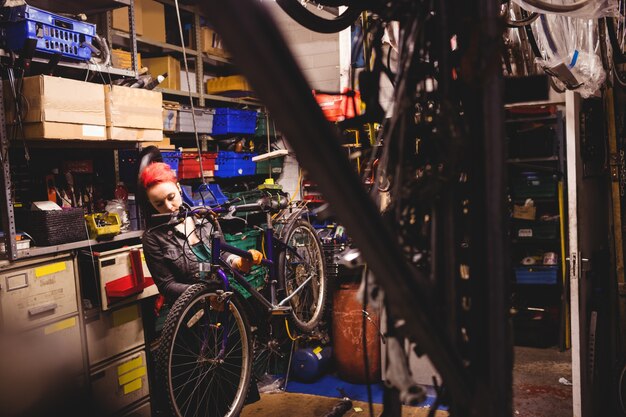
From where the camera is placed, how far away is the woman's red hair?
3432mm

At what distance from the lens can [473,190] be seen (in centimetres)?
105

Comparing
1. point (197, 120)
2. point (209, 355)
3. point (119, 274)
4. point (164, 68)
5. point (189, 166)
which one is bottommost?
point (209, 355)

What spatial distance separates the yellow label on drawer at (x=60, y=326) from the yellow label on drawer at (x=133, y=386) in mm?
608

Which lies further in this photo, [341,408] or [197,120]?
[197,120]

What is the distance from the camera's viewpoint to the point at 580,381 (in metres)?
3.13

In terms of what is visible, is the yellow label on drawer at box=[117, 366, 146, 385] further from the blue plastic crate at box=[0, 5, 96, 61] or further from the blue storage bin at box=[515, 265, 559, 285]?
the blue storage bin at box=[515, 265, 559, 285]

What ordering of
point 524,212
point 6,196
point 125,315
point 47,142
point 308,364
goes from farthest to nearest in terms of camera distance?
point 524,212, point 308,364, point 125,315, point 47,142, point 6,196

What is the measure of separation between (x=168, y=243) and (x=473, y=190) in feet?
8.72

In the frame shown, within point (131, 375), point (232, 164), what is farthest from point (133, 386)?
point (232, 164)

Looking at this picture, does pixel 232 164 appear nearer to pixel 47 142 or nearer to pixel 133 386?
pixel 47 142

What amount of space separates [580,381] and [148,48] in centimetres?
466

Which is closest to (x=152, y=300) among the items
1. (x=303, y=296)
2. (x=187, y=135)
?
(x=303, y=296)

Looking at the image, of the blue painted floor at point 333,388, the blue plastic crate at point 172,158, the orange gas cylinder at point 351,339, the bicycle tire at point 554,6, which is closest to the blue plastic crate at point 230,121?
the blue plastic crate at point 172,158

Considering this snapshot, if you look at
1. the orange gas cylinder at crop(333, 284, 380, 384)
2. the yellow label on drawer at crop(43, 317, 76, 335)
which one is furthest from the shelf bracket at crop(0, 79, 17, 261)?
the orange gas cylinder at crop(333, 284, 380, 384)
